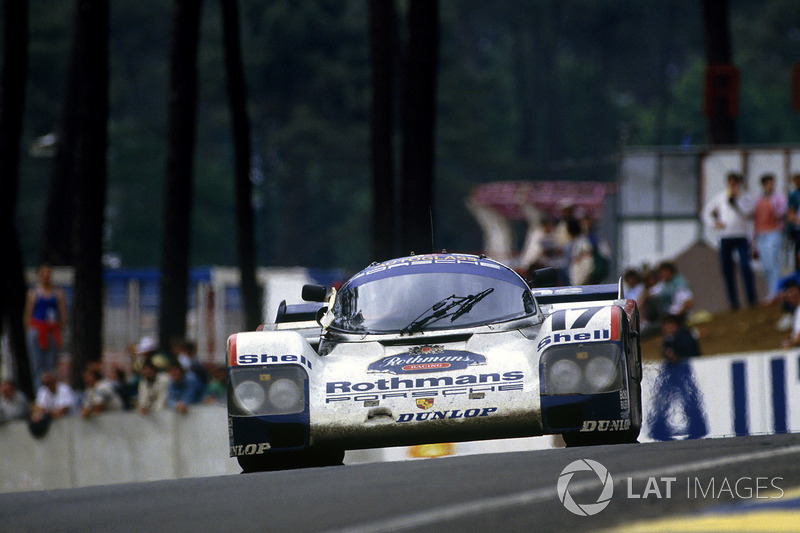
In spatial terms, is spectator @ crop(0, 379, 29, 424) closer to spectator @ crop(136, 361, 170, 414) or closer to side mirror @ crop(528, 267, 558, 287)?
spectator @ crop(136, 361, 170, 414)

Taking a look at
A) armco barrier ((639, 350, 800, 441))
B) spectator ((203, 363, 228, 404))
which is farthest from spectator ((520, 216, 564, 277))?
armco barrier ((639, 350, 800, 441))

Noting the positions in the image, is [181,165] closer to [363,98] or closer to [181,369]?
[181,369]

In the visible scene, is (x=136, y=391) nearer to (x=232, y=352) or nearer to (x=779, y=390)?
(x=779, y=390)

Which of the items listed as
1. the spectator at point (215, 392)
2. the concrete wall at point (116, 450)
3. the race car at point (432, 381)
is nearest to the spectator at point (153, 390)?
the concrete wall at point (116, 450)

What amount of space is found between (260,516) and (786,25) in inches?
2927

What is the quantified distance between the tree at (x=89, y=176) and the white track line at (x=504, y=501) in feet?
49.2

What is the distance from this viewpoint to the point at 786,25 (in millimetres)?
78625

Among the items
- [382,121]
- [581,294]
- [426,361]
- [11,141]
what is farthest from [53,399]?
[426,361]

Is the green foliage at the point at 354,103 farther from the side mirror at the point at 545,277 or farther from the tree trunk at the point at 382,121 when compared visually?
the side mirror at the point at 545,277

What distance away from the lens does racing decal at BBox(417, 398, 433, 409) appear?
8.84 m

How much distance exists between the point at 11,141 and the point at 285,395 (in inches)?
634

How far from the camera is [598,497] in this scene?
8.03m

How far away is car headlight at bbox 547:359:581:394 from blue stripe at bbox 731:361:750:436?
5.57 metres

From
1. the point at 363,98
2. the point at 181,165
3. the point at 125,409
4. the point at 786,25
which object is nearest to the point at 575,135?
the point at 786,25
